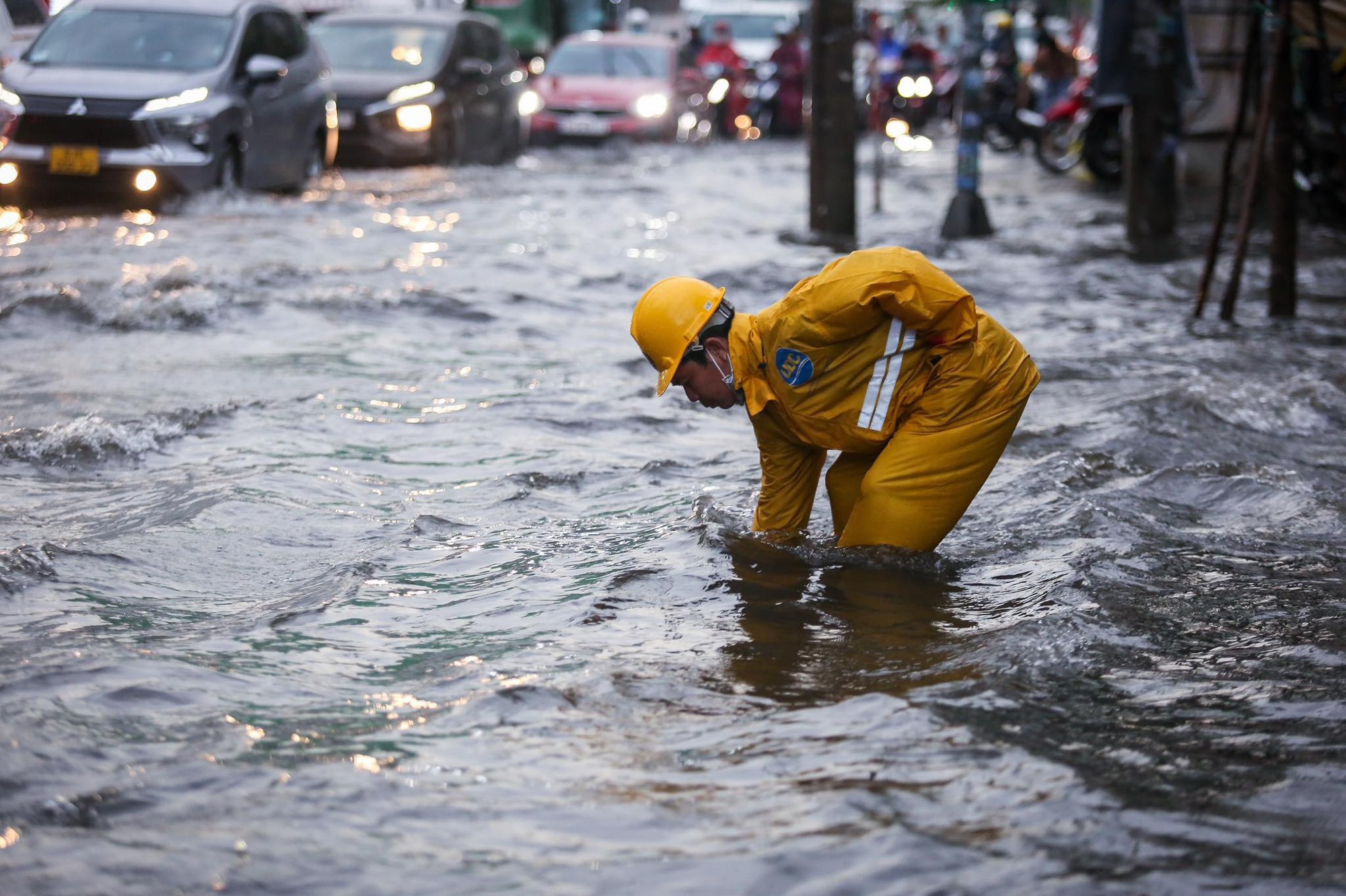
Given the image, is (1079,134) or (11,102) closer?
(11,102)

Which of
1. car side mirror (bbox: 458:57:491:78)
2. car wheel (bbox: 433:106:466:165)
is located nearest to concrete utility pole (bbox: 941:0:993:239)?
car wheel (bbox: 433:106:466:165)

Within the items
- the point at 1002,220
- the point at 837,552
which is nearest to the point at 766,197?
the point at 1002,220

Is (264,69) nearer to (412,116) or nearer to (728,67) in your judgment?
(412,116)

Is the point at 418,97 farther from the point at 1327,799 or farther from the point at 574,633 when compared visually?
the point at 1327,799

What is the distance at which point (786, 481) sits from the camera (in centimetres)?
514

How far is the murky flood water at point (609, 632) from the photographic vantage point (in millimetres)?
3207

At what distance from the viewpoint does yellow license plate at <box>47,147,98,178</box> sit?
1301cm

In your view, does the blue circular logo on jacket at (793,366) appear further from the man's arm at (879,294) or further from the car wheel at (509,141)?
the car wheel at (509,141)

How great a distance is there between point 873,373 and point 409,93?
539 inches

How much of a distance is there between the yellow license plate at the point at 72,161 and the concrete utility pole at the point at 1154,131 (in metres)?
7.60

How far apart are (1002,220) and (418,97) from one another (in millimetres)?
6071

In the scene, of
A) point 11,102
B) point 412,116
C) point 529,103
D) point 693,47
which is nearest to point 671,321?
point 11,102

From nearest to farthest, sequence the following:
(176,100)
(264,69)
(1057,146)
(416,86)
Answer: (176,100) → (264,69) → (416,86) → (1057,146)

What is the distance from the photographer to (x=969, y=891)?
3012mm
